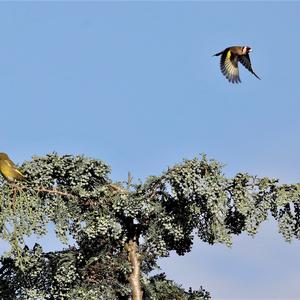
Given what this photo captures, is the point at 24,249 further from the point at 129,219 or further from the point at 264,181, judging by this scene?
the point at 264,181

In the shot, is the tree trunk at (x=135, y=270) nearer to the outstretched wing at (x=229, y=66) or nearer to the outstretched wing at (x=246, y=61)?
the outstretched wing at (x=229, y=66)

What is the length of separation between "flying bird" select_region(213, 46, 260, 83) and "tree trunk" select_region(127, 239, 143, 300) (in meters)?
4.43

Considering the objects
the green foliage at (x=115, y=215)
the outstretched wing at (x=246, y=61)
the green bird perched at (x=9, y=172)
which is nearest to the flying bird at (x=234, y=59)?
the outstretched wing at (x=246, y=61)

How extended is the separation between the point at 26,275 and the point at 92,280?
1.17 metres

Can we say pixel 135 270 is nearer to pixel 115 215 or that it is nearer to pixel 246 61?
pixel 115 215

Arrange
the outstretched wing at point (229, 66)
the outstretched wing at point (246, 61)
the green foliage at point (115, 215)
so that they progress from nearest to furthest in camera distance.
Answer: the green foliage at point (115, 215)
the outstretched wing at point (229, 66)
the outstretched wing at point (246, 61)

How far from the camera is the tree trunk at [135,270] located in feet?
41.3

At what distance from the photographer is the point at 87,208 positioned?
41.1ft

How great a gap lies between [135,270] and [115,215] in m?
0.96

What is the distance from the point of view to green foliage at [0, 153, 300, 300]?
12.2 metres

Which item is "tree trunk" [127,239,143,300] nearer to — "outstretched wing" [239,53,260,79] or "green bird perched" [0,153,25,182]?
"green bird perched" [0,153,25,182]

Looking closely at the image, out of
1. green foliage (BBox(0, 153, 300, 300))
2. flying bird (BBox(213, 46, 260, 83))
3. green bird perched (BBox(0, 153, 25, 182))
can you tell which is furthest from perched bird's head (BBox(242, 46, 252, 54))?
green bird perched (BBox(0, 153, 25, 182))

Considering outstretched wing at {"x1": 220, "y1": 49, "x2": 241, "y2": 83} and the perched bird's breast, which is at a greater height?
outstretched wing at {"x1": 220, "y1": 49, "x2": 241, "y2": 83}

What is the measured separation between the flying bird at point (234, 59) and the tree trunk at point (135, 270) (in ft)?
14.5
